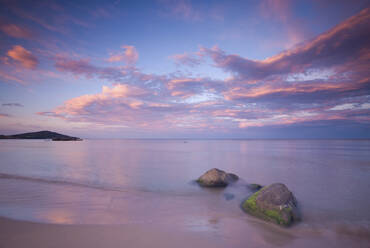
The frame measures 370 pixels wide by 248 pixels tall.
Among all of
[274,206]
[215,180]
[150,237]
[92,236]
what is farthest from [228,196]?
[92,236]

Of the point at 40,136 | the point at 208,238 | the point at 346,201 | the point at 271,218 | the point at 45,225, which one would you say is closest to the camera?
the point at 208,238

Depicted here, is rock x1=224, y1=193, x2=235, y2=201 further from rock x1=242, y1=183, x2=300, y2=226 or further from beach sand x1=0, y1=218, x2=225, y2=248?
beach sand x1=0, y1=218, x2=225, y2=248

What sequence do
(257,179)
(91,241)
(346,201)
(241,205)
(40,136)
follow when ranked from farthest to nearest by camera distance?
(40,136) < (257,179) < (346,201) < (241,205) < (91,241)

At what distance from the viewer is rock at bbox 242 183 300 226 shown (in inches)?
254

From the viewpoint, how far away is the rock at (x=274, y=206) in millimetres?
6461

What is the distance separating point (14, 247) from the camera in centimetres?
450

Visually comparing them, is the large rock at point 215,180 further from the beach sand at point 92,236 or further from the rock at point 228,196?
the beach sand at point 92,236

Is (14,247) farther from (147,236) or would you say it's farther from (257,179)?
(257,179)

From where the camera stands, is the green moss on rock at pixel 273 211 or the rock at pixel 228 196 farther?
the rock at pixel 228 196

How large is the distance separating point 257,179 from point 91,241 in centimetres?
1299

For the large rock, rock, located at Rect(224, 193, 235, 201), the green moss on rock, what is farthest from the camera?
the large rock

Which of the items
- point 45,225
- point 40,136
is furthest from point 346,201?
point 40,136

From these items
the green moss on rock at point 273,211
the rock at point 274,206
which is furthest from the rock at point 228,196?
the green moss on rock at point 273,211

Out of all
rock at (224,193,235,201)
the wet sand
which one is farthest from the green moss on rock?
rock at (224,193,235,201)
